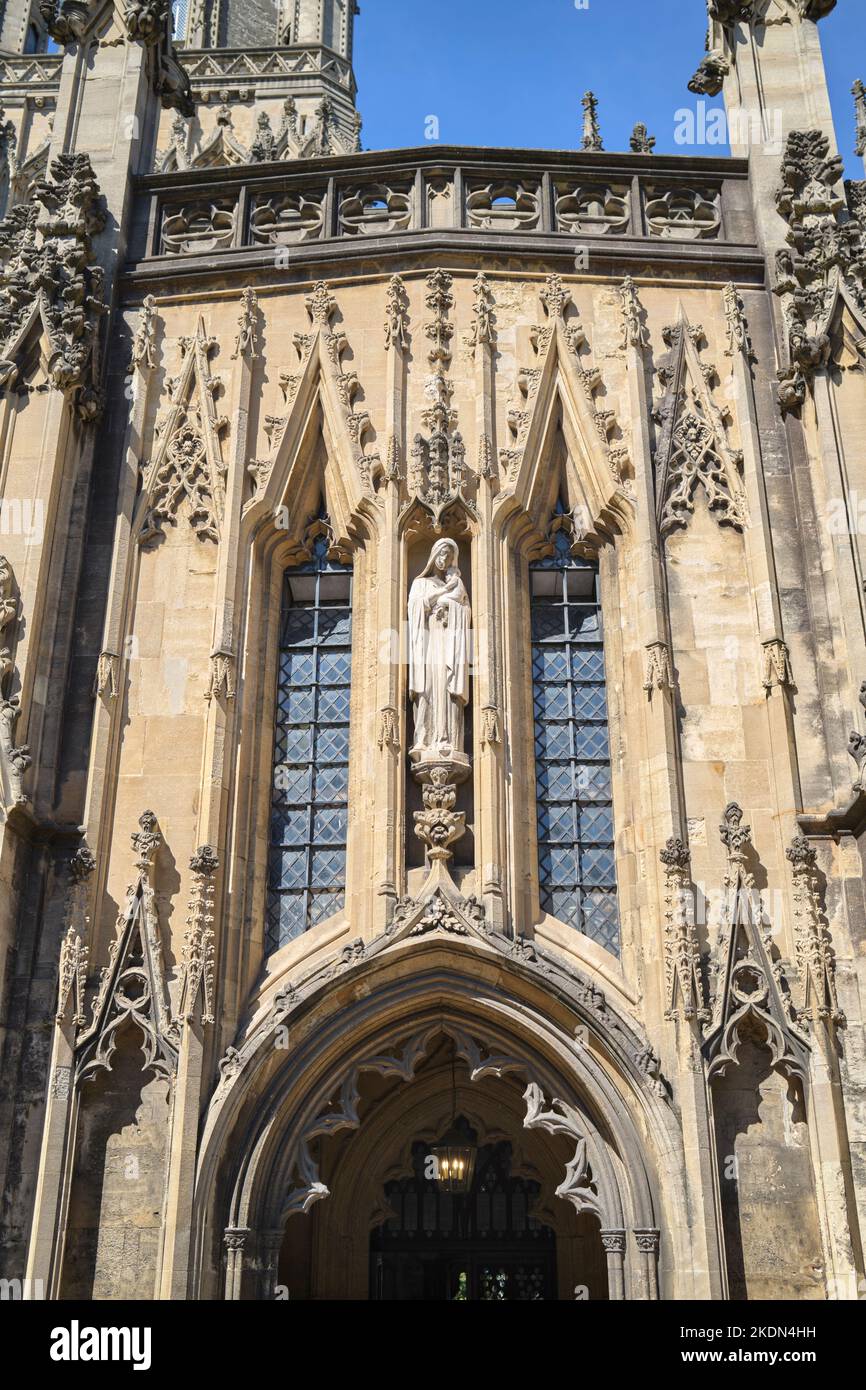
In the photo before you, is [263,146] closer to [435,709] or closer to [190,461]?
[190,461]

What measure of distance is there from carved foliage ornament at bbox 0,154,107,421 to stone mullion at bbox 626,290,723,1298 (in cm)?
535

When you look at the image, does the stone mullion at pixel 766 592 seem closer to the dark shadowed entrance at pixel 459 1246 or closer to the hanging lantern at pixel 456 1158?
the hanging lantern at pixel 456 1158

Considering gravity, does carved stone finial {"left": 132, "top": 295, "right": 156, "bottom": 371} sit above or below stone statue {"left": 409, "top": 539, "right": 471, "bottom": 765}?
Result: above

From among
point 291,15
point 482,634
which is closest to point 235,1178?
point 482,634

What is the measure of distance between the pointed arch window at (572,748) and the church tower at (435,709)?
42mm

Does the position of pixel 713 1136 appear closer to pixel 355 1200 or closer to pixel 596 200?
pixel 355 1200

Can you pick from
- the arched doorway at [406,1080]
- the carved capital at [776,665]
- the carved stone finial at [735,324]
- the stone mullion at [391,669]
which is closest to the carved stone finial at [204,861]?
the arched doorway at [406,1080]

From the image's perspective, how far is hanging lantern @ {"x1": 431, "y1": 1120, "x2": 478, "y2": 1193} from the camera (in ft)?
46.6

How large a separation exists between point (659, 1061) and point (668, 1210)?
113 centimetres

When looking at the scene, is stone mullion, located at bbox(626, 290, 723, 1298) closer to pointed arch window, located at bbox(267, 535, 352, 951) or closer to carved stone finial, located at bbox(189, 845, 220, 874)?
pointed arch window, located at bbox(267, 535, 352, 951)

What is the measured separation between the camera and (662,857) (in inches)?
496

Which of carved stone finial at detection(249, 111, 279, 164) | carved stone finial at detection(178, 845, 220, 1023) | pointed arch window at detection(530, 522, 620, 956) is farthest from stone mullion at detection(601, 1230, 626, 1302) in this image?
carved stone finial at detection(249, 111, 279, 164)

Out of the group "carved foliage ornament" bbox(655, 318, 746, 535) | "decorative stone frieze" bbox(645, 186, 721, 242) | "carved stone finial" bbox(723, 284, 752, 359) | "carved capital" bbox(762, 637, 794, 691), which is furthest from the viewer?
"decorative stone frieze" bbox(645, 186, 721, 242)

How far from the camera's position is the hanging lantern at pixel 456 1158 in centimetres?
1420
